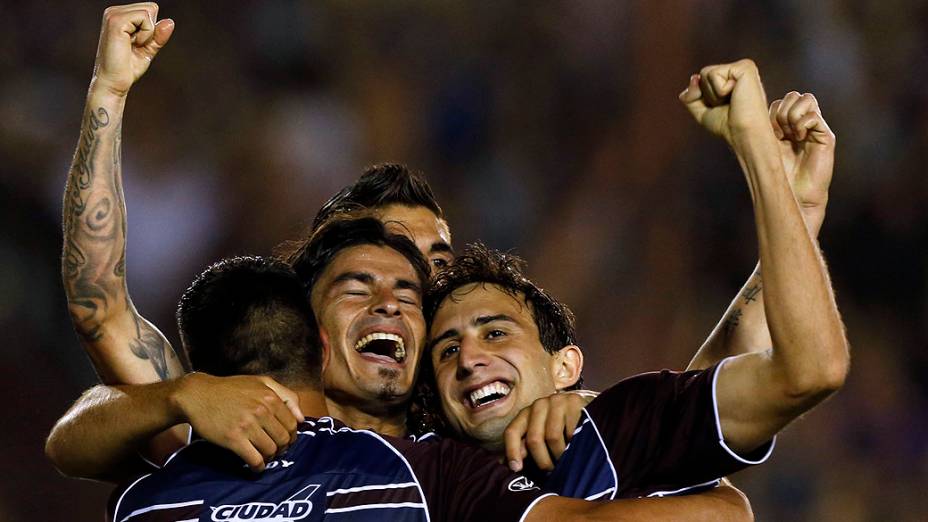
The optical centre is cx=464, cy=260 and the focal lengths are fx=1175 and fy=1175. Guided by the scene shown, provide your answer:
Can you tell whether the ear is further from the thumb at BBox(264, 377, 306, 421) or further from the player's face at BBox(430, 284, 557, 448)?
the thumb at BBox(264, 377, 306, 421)

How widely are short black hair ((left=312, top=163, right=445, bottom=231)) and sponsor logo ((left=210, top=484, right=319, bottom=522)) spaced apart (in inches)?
78.9

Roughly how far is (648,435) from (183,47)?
15.6ft

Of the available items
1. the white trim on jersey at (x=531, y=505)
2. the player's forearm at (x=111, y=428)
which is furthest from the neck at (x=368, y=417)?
the white trim on jersey at (x=531, y=505)

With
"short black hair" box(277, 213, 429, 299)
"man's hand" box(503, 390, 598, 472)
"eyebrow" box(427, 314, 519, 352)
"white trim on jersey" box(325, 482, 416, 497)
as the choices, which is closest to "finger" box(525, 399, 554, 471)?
"man's hand" box(503, 390, 598, 472)

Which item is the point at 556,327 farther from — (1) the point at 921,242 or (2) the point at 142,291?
(1) the point at 921,242

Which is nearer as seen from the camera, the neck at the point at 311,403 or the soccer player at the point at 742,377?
the soccer player at the point at 742,377

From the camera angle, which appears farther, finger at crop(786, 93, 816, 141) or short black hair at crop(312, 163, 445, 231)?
short black hair at crop(312, 163, 445, 231)

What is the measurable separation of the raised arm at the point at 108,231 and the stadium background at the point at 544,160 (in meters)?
3.08

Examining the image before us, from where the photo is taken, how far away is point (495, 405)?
9.98 feet

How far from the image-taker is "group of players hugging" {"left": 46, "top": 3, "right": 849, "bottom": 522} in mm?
2223

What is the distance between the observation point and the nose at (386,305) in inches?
132

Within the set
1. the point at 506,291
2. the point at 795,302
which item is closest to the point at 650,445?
the point at 795,302

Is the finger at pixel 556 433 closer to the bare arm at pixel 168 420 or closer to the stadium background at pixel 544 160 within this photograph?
the bare arm at pixel 168 420

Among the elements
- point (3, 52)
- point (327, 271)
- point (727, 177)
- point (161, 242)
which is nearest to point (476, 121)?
point (727, 177)
